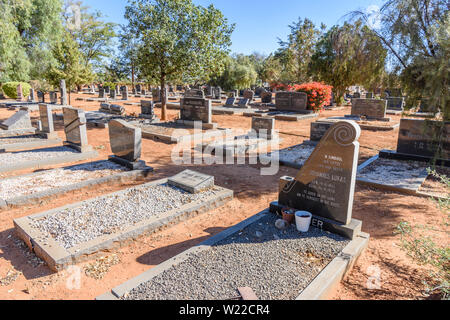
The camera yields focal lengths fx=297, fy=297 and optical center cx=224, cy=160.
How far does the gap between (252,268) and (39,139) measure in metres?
10.4

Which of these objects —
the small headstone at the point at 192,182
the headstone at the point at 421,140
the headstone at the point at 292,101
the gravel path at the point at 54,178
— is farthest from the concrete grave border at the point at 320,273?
the headstone at the point at 292,101

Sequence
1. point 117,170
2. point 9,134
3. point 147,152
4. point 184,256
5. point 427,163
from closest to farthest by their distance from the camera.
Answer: point 184,256, point 117,170, point 427,163, point 147,152, point 9,134

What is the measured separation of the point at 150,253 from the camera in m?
4.39

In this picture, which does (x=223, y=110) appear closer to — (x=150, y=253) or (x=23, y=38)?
(x=150, y=253)

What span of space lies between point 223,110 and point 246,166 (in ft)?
42.3

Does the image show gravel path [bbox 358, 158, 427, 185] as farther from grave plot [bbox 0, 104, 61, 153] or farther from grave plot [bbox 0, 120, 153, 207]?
grave plot [bbox 0, 104, 61, 153]

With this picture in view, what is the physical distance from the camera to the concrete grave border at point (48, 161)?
25.8 ft

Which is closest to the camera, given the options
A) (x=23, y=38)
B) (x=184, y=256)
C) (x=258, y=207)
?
(x=184, y=256)

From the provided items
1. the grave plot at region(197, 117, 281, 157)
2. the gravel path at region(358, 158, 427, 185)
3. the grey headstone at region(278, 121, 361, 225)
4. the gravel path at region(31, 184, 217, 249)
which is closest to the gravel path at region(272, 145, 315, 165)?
the grave plot at region(197, 117, 281, 157)

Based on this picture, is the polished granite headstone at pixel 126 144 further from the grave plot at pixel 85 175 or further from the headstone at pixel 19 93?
the headstone at pixel 19 93

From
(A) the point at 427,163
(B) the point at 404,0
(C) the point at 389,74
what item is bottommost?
(A) the point at 427,163

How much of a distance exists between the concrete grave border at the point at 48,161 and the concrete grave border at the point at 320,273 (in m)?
6.37

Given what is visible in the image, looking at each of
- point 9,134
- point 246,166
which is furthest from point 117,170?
point 9,134

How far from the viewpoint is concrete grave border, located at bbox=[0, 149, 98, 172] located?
7868 millimetres
